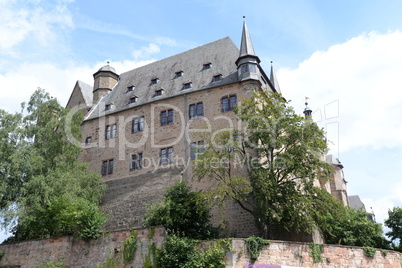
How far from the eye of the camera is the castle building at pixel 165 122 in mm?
25828

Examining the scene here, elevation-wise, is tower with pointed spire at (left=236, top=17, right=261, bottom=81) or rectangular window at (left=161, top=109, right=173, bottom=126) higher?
tower with pointed spire at (left=236, top=17, right=261, bottom=81)

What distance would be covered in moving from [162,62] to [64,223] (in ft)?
59.8

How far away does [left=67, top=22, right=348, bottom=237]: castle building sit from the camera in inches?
1017

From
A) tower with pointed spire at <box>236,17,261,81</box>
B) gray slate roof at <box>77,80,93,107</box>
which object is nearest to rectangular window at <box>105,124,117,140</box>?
gray slate roof at <box>77,80,93,107</box>

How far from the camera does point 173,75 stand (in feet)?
104

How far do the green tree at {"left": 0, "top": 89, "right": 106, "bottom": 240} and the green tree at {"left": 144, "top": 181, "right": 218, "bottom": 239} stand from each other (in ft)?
10.6

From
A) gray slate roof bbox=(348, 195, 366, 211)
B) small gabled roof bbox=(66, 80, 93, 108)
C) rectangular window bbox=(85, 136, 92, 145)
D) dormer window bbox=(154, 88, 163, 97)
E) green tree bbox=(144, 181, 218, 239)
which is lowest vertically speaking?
green tree bbox=(144, 181, 218, 239)

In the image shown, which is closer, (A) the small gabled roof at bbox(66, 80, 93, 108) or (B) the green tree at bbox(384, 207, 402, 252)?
(B) the green tree at bbox(384, 207, 402, 252)

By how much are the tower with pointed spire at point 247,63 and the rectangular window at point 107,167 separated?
37.3 ft

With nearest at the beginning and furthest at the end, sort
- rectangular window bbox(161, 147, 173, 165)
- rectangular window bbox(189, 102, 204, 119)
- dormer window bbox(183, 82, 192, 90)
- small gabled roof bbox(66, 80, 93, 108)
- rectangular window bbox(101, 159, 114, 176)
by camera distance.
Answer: rectangular window bbox(161, 147, 173, 165), rectangular window bbox(189, 102, 204, 119), dormer window bbox(183, 82, 192, 90), rectangular window bbox(101, 159, 114, 176), small gabled roof bbox(66, 80, 93, 108)

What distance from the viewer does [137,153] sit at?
94.2ft

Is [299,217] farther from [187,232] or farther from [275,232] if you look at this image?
[187,232]

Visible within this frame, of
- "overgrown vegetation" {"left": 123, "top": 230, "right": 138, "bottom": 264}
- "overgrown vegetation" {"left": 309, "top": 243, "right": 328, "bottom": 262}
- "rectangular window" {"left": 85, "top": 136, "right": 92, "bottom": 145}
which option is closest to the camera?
"overgrown vegetation" {"left": 309, "top": 243, "right": 328, "bottom": 262}

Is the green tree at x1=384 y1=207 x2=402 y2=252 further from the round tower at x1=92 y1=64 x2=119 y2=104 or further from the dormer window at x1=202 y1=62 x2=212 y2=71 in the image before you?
the round tower at x1=92 y1=64 x2=119 y2=104
